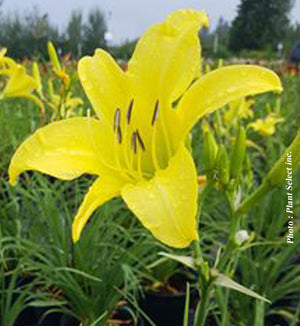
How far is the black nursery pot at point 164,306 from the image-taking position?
1475mm

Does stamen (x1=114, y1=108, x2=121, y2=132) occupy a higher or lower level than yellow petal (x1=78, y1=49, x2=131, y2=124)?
lower

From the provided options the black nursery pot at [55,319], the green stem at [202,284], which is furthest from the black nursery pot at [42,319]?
the green stem at [202,284]

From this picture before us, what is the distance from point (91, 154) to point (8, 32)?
9.15 meters

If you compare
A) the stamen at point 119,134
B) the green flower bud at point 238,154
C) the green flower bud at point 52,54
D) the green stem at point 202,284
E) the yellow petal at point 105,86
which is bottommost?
the green stem at point 202,284

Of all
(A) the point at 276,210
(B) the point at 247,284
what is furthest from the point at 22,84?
(A) the point at 276,210

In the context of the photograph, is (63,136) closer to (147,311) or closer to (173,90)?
(173,90)

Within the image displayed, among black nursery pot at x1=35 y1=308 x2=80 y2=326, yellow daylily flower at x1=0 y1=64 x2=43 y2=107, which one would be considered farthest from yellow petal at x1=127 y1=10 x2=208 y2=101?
black nursery pot at x1=35 y1=308 x2=80 y2=326

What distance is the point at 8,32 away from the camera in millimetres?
9062

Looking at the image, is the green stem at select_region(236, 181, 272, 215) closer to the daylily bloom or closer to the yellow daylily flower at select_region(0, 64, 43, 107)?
the daylily bloom

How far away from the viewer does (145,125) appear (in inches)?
28.0

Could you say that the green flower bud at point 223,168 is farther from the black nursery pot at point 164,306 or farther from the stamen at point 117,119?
the black nursery pot at point 164,306

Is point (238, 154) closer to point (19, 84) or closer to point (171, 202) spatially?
point (171, 202)

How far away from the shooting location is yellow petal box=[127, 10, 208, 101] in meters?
0.63

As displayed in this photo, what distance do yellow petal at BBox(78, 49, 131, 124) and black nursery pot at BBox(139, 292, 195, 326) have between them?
3.00 feet
